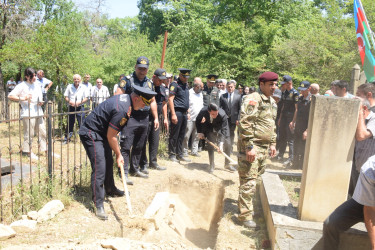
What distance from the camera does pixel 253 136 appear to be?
12.9 ft

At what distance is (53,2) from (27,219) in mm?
23507

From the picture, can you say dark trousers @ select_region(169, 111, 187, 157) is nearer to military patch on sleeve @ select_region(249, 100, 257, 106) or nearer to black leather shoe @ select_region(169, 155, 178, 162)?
black leather shoe @ select_region(169, 155, 178, 162)

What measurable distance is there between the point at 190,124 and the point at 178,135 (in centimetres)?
57

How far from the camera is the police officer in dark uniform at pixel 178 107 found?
21.9 ft

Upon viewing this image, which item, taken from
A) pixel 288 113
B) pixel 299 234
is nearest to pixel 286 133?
pixel 288 113

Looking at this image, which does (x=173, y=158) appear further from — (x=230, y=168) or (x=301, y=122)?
(x=301, y=122)

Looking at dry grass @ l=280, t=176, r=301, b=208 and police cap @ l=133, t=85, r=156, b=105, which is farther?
dry grass @ l=280, t=176, r=301, b=208

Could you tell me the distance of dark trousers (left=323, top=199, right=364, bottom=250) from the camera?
289cm

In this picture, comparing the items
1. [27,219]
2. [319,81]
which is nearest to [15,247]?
[27,219]

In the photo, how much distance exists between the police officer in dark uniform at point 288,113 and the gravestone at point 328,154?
3.91 m

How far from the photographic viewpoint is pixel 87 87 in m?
8.80

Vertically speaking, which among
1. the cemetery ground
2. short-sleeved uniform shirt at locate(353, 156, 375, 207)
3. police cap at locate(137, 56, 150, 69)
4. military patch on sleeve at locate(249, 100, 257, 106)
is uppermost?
police cap at locate(137, 56, 150, 69)

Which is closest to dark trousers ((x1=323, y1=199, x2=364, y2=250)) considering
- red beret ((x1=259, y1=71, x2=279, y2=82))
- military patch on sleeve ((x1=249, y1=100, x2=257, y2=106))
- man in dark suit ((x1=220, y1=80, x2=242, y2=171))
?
military patch on sleeve ((x1=249, y1=100, x2=257, y2=106))

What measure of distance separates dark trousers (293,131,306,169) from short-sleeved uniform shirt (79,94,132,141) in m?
4.34
